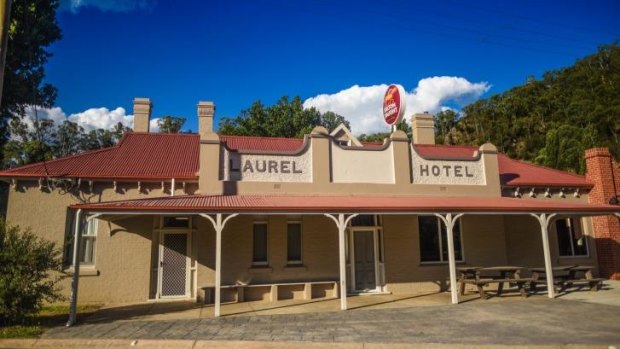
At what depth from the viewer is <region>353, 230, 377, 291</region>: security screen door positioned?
46.1ft

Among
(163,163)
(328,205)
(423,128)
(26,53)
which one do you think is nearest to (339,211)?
(328,205)

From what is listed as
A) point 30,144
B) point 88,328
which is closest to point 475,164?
point 88,328

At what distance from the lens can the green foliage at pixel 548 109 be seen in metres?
38.3

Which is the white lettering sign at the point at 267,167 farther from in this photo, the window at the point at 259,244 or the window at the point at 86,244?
the window at the point at 86,244

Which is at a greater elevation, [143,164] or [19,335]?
[143,164]

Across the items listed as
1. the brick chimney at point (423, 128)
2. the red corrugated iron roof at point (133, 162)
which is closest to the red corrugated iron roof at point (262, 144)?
the red corrugated iron roof at point (133, 162)

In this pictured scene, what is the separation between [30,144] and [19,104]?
8260 mm

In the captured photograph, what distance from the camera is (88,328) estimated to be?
29.3ft

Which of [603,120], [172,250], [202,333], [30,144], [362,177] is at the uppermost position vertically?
[603,120]

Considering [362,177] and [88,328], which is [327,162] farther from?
[88,328]

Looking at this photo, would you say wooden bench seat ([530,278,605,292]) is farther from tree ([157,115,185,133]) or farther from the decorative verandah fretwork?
tree ([157,115,185,133])

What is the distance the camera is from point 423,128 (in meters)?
19.8

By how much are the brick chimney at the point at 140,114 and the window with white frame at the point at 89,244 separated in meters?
5.96

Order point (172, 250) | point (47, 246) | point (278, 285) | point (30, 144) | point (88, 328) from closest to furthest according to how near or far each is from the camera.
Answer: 1. point (88, 328)
2. point (47, 246)
3. point (278, 285)
4. point (172, 250)
5. point (30, 144)
